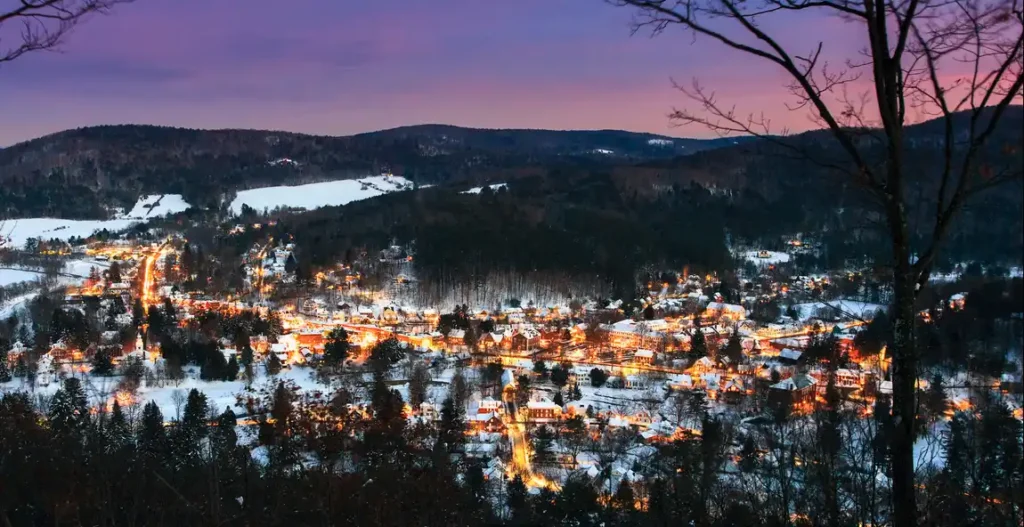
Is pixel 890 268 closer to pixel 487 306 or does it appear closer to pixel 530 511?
pixel 530 511

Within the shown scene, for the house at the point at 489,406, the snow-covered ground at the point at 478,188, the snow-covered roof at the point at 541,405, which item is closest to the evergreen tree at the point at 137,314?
the house at the point at 489,406

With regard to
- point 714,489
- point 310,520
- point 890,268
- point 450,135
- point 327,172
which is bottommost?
point 714,489

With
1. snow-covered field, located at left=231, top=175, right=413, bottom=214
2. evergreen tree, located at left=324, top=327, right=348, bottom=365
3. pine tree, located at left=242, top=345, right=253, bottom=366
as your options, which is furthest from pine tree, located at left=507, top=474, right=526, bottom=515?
snow-covered field, located at left=231, top=175, right=413, bottom=214

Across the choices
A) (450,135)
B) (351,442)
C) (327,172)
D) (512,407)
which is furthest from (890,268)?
(450,135)

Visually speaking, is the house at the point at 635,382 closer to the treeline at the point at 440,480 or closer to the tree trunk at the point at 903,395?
the treeline at the point at 440,480

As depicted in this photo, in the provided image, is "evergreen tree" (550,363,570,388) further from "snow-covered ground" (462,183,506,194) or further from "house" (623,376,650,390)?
"snow-covered ground" (462,183,506,194)
